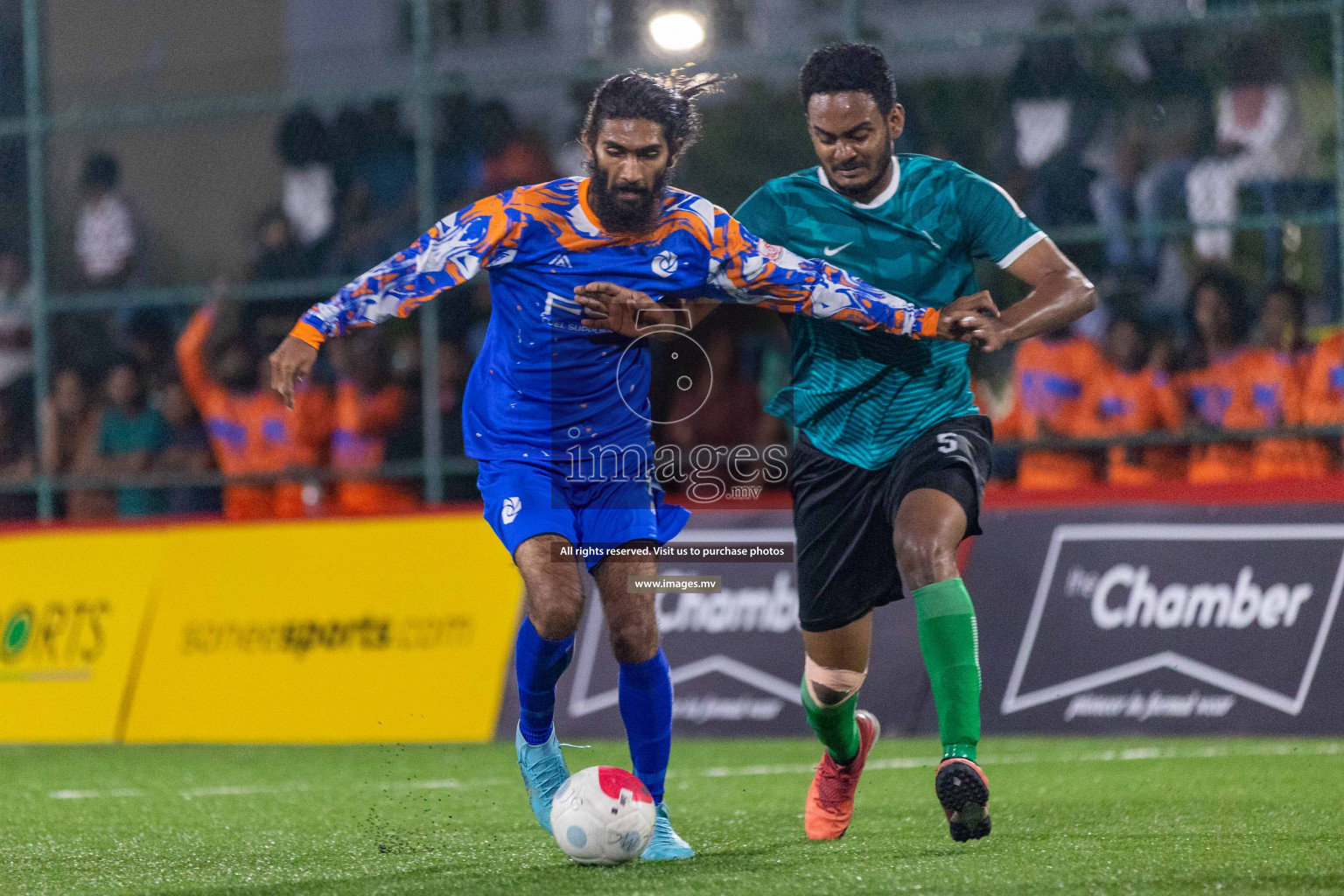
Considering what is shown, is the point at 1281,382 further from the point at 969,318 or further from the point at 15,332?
the point at 15,332

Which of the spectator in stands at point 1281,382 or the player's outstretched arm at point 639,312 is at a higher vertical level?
the player's outstretched arm at point 639,312

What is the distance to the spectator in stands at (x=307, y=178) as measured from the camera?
11.1 metres

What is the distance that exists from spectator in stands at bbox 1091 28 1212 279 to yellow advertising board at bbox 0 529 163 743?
5.38 meters

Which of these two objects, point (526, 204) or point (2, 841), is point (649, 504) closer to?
point (526, 204)

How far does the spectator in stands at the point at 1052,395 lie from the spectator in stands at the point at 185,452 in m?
4.64

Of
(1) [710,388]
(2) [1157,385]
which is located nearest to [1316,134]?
(2) [1157,385]

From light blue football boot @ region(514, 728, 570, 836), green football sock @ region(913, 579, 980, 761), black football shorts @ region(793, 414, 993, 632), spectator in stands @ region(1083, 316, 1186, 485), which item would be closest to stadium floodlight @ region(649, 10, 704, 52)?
spectator in stands @ region(1083, 316, 1186, 485)

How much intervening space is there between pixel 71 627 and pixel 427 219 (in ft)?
9.53

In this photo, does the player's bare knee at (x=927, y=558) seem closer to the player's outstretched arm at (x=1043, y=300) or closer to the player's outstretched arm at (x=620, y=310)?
the player's outstretched arm at (x=1043, y=300)

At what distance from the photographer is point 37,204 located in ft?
35.8

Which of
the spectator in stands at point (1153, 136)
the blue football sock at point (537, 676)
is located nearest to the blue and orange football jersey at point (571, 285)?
the blue football sock at point (537, 676)

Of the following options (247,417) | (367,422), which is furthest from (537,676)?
(247,417)

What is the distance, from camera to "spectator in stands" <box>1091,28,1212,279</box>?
928cm

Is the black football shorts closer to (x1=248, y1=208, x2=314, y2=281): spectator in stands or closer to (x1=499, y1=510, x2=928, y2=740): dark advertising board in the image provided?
(x1=499, y1=510, x2=928, y2=740): dark advertising board
